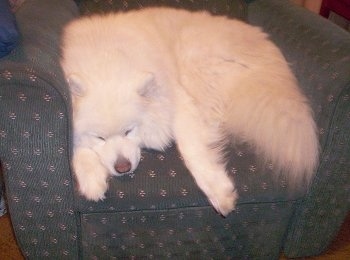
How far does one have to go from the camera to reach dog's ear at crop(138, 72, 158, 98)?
156 centimetres

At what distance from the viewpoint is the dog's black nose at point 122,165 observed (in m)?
1.52

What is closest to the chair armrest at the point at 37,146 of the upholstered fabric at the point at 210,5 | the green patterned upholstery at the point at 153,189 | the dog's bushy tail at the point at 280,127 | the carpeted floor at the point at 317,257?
the green patterned upholstery at the point at 153,189

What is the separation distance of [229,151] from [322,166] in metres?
0.41

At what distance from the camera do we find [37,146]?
1368mm

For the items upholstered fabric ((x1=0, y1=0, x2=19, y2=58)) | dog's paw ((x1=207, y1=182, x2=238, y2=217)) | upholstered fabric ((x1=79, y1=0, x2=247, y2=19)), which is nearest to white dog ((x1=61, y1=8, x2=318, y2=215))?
dog's paw ((x1=207, y1=182, x2=238, y2=217))

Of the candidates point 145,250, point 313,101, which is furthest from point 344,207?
point 145,250

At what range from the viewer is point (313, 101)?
1.67 m

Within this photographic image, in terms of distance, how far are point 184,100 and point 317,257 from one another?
112 centimetres

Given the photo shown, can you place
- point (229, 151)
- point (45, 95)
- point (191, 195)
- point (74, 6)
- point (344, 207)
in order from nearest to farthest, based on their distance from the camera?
point (45, 95), point (191, 195), point (229, 151), point (344, 207), point (74, 6)

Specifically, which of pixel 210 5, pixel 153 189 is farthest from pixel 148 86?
pixel 210 5

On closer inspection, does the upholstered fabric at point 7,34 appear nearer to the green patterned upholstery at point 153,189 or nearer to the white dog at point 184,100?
the green patterned upholstery at point 153,189

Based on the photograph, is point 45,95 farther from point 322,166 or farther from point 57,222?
point 322,166

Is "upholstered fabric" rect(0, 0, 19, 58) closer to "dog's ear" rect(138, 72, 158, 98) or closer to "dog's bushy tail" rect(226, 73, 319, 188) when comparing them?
"dog's ear" rect(138, 72, 158, 98)

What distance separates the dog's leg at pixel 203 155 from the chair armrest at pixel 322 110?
1.45 feet
